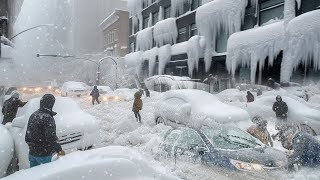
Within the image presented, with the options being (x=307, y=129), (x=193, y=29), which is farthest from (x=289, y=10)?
(x=193, y=29)

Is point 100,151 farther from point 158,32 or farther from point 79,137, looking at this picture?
point 158,32

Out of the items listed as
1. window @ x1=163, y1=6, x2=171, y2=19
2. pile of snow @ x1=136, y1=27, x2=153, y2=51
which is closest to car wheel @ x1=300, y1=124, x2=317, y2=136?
window @ x1=163, y1=6, x2=171, y2=19

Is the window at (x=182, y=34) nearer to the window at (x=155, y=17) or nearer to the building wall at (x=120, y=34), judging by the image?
the window at (x=155, y=17)

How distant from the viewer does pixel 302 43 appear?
52.5 ft

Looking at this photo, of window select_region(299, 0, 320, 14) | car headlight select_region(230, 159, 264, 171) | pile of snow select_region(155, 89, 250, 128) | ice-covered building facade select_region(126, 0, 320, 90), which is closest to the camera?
car headlight select_region(230, 159, 264, 171)

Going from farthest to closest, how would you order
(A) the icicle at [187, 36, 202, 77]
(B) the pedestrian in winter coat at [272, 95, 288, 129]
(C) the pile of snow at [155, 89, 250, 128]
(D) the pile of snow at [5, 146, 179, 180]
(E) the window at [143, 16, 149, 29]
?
1. (E) the window at [143, 16, 149, 29]
2. (A) the icicle at [187, 36, 202, 77]
3. (B) the pedestrian in winter coat at [272, 95, 288, 129]
4. (C) the pile of snow at [155, 89, 250, 128]
5. (D) the pile of snow at [5, 146, 179, 180]

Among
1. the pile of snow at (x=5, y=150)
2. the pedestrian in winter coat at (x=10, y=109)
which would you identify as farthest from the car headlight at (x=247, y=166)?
the pedestrian in winter coat at (x=10, y=109)

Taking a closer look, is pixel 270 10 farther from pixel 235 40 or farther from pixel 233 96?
pixel 233 96

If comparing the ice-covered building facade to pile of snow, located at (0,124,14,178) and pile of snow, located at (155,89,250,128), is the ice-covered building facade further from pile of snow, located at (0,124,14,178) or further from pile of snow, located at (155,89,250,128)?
pile of snow, located at (0,124,14,178)

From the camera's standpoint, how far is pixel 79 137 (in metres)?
7.49

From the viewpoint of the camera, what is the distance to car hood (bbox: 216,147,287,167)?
5.97 meters

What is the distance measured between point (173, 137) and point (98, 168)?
402 centimetres

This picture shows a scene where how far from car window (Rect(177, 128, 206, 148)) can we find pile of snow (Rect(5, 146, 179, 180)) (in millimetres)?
3180

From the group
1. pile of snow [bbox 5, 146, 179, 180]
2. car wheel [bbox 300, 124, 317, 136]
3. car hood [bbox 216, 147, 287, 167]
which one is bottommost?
car wheel [bbox 300, 124, 317, 136]
